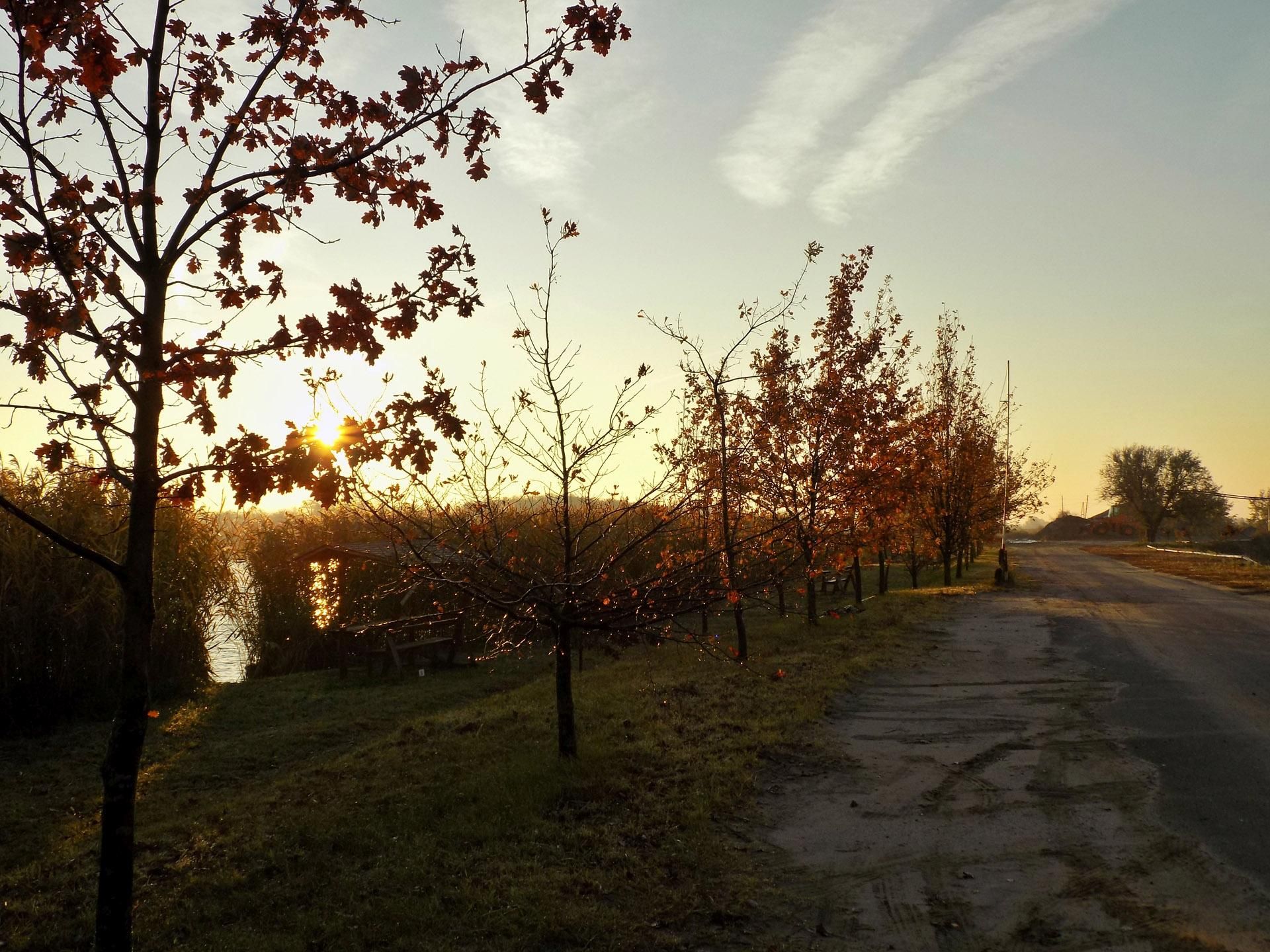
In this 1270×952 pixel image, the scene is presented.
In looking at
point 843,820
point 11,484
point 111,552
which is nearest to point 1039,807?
point 843,820

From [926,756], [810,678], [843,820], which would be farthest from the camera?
[810,678]

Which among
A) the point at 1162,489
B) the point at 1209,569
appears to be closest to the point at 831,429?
the point at 1209,569

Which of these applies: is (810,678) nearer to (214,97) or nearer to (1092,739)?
(1092,739)

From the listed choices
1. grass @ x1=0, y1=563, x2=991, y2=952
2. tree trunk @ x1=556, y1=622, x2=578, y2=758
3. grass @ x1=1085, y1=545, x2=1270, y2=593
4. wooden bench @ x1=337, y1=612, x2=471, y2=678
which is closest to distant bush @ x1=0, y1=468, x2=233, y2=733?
grass @ x1=0, y1=563, x2=991, y2=952

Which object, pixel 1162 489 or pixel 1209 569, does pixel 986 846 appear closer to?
pixel 1209 569

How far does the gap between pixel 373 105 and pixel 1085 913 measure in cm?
696

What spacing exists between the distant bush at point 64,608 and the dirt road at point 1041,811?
10483mm

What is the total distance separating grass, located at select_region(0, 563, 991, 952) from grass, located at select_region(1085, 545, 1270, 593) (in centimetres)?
2299

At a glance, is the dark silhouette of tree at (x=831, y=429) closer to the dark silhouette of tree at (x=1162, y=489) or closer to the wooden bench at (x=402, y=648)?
the wooden bench at (x=402, y=648)

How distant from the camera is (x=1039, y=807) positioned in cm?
785

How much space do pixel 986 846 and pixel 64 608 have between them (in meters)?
13.6

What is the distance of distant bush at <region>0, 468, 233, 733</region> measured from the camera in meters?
13.3

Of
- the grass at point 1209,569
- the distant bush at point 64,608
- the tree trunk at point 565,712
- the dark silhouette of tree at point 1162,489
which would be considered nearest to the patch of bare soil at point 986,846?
the tree trunk at point 565,712

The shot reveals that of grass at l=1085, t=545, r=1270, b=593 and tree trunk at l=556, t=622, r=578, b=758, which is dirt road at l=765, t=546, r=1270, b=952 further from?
grass at l=1085, t=545, r=1270, b=593
